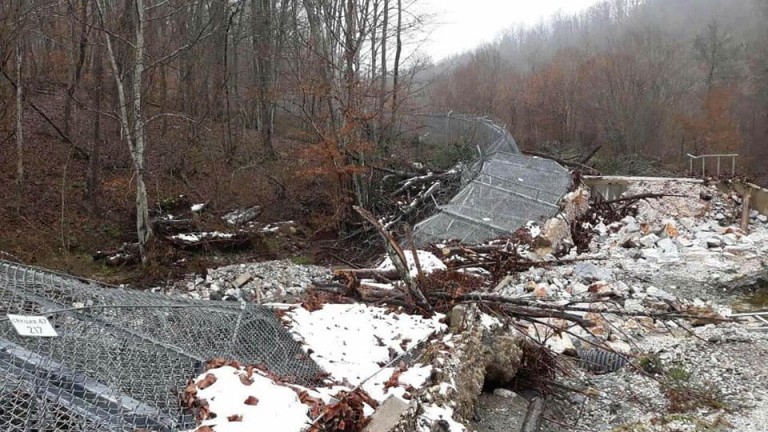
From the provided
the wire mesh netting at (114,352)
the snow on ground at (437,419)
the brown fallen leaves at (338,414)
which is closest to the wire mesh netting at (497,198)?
the wire mesh netting at (114,352)

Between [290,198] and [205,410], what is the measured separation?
12.5 metres

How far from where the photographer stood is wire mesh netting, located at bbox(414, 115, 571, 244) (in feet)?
37.0

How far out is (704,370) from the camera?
18.9 feet

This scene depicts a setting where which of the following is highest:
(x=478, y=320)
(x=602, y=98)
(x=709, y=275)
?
(x=602, y=98)

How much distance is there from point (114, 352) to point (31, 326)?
518mm

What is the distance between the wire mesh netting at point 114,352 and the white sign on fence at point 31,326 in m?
0.10

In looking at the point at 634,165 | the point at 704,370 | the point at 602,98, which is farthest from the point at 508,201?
the point at 602,98

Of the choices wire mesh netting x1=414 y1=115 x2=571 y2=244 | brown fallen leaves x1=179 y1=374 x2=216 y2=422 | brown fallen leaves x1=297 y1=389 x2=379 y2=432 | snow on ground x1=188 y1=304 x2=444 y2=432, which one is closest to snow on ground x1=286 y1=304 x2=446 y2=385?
snow on ground x1=188 y1=304 x2=444 y2=432

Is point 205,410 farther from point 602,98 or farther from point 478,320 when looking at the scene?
point 602,98

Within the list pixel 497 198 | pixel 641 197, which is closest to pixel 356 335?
pixel 497 198

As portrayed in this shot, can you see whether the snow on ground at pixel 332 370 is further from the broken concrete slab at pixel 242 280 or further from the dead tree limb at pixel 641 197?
the dead tree limb at pixel 641 197

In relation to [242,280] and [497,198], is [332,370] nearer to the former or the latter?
[242,280]

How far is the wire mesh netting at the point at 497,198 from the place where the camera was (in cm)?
1129

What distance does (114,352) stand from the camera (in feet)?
10.9
